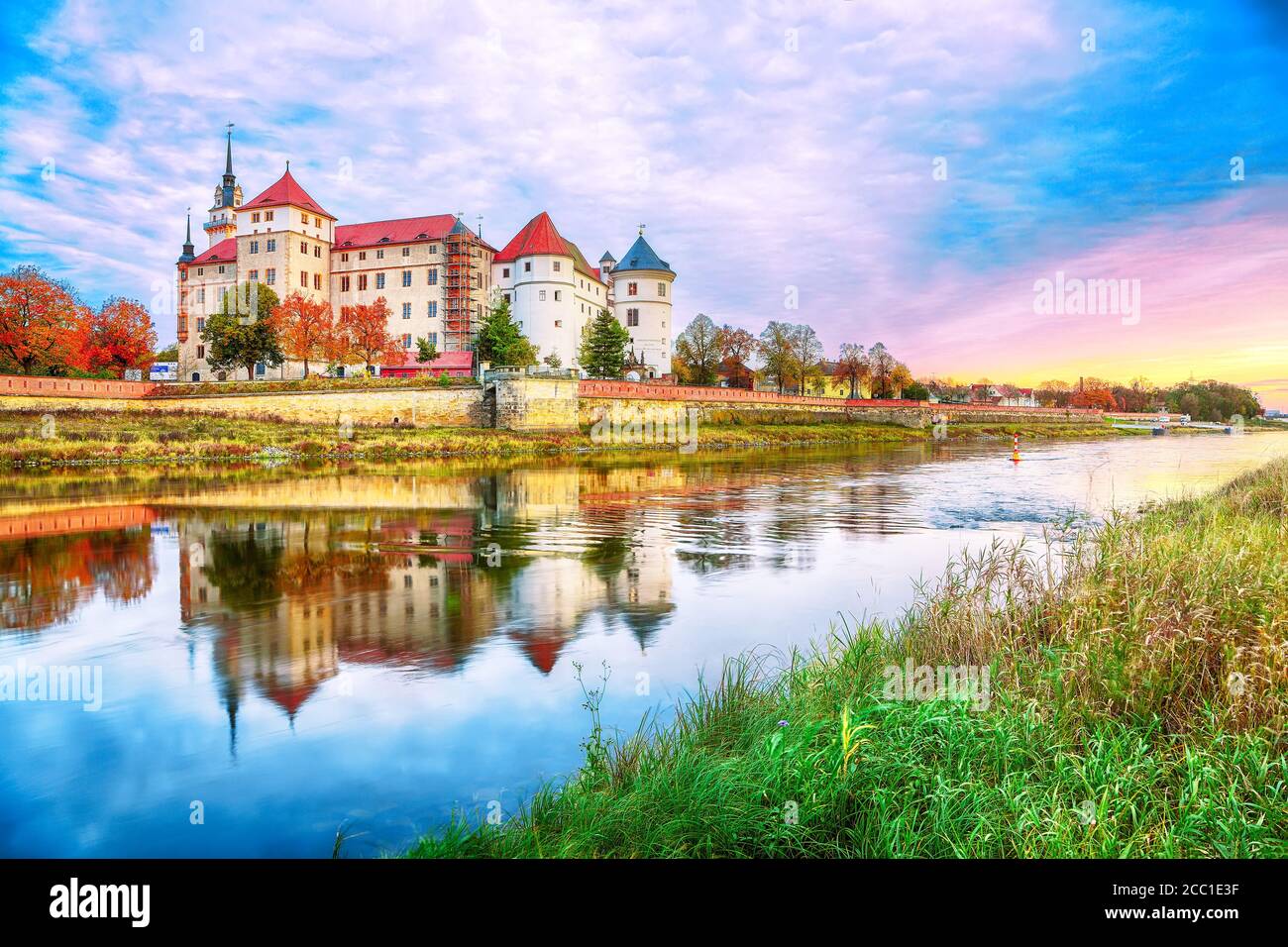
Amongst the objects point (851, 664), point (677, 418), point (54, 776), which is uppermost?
point (677, 418)

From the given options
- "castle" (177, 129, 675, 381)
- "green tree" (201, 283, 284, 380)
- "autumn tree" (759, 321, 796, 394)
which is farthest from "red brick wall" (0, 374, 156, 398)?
"autumn tree" (759, 321, 796, 394)

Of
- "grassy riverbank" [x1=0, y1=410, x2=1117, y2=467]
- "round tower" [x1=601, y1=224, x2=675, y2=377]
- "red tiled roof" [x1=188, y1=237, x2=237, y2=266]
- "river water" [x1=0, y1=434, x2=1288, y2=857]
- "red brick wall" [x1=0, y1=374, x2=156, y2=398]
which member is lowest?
"river water" [x1=0, y1=434, x2=1288, y2=857]

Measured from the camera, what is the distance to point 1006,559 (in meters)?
9.23

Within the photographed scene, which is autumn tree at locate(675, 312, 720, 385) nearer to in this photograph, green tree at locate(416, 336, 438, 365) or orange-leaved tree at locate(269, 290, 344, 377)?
green tree at locate(416, 336, 438, 365)

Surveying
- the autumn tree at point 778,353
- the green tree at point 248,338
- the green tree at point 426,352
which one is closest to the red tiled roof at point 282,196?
the green tree at point 248,338

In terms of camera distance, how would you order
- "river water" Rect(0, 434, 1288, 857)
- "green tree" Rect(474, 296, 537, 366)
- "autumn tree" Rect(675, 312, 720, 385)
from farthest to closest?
"autumn tree" Rect(675, 312, 720, 385) → "green tree" Rect(474, 296, 537, 366) → "river water" Rect(0, 434, 1288, 857)

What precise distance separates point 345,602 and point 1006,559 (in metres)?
9.48

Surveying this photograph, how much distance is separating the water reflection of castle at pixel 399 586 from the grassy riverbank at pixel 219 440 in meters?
20.6

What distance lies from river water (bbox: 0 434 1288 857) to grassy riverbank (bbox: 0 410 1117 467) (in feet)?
41.6

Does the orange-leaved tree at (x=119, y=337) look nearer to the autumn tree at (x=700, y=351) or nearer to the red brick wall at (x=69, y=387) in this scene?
Result: the red brick wall at (x=69, y=387)

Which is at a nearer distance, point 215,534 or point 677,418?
point 215,534

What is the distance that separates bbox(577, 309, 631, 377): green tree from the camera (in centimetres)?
7044
